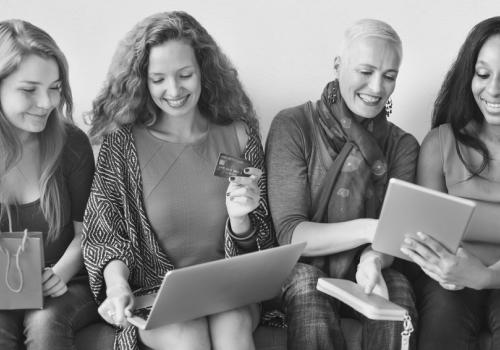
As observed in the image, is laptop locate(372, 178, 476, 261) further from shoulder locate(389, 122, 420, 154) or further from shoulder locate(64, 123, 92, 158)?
shoulder locate(64, 123, 92, 158)

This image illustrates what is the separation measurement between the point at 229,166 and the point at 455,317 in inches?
30.3

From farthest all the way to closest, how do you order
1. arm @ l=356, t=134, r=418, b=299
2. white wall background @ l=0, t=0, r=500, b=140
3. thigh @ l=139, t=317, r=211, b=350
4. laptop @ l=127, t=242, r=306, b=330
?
white wall background @ l=0, t=0, r=500, b=140 < arm @ l=356, t=134, r=418, b=299 < thigh @ l=139, t=317, r=211, b=350 < laptop @ l=127, t=242, r=306, b=330

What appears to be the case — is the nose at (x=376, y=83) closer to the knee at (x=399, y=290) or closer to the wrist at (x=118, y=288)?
the knee at (x=399, y=290)

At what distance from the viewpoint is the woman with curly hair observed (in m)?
2.11

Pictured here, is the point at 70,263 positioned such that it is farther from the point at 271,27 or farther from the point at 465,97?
the point at 465,97

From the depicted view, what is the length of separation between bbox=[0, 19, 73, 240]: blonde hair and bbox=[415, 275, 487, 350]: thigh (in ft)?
3.71

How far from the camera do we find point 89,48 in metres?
2.63

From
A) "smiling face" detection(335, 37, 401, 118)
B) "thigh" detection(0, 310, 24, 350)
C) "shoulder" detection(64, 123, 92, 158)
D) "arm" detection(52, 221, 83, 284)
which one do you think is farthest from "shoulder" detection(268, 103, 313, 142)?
"thigh" detection(0, 310, 24, 350)

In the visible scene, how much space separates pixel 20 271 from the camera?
1.88m

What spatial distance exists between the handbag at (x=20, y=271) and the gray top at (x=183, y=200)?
0.39 m

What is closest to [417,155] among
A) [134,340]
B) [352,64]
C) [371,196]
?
[371,196]

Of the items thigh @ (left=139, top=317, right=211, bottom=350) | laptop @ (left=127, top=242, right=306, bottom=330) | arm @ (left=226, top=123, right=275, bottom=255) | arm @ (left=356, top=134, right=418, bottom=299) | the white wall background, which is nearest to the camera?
laptop @ (left=127, top=242, right=306, bottom=330)

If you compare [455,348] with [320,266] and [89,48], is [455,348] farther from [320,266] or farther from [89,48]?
[89,48]

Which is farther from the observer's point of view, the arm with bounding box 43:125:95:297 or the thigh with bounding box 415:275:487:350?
the arm with bounding box 43:125:95:297
